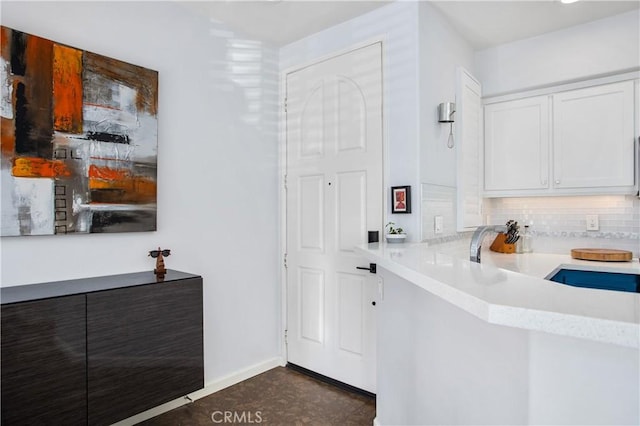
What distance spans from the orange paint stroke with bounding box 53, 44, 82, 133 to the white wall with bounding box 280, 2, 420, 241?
1844 millimetres

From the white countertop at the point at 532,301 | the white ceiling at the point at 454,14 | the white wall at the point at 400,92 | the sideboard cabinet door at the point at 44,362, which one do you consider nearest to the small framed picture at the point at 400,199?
the white wall at the point at 400,92

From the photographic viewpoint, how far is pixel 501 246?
3.42 meters

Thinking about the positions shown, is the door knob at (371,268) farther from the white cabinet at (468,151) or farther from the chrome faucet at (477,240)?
the chrome faucet at (477,240)

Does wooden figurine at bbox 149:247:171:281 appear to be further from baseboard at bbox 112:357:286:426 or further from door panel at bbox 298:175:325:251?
door panel at bbox 298:175:325:251

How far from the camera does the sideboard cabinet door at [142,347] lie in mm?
1817

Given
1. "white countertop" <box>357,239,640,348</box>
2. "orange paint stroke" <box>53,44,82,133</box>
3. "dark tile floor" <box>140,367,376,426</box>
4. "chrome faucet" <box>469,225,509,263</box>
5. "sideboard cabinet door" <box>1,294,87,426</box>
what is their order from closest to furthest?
"white countertop" <box>357,239,640,348</box>, "sideboard cabinet door" <box>1,294,87,426</box>, "chrome faucet" <box>469,225,509,263</box>, "orange paint stroke" <box>53,44,82,133</box>, "dark tile floor" <box>140,367,376,426</box>

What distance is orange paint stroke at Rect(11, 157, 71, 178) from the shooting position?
6.18ft

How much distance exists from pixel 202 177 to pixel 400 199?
4.64 feet

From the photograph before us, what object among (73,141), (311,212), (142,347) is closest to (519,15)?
(311,212)

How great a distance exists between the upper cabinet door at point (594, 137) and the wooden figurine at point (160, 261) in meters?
3.00

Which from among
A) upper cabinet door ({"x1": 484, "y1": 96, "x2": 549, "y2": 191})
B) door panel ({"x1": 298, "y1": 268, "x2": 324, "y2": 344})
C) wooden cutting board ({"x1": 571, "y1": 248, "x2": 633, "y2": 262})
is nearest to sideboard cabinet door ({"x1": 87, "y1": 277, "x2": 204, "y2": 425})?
door panel ({"x1": 298, "y1": 268, "x2": 324, "y2": 344})

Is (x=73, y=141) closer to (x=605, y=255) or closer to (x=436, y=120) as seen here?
(x=436, y=120)

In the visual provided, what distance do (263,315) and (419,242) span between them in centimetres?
149

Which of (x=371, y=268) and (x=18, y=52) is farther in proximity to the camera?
(x=371, y=268)
